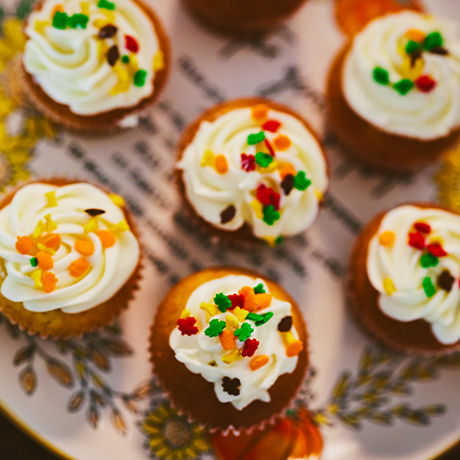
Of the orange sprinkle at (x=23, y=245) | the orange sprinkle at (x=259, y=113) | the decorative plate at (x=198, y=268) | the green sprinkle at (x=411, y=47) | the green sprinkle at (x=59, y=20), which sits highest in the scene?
the green sprinkle at (x=59, y=20)

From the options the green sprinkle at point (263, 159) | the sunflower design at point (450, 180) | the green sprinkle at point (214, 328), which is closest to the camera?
the green sprinkle at point (214, 328)

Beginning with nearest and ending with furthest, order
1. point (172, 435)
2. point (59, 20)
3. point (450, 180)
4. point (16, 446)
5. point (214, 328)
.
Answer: point (214, 328)
point (59, 20)
point (172, 435)
point (16, 446)
point (450, 180)

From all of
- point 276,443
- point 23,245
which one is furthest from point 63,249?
point 276,443

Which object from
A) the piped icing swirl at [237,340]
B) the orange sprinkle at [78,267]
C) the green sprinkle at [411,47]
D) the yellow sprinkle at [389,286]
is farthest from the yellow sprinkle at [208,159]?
the green sprinkle at [411,47]

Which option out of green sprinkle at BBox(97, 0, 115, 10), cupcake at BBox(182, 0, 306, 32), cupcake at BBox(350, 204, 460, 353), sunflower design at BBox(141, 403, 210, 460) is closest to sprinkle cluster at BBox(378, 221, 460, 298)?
cupcake at BBox(350, 204, 460, 353)

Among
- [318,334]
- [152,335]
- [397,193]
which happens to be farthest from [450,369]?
[152,335]

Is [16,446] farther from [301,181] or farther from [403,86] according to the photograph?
[403,86]

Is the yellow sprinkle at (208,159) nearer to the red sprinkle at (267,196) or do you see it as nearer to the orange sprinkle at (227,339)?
the red sprinkle at (267,196)

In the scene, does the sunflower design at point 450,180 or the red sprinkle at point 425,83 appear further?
the sunflower design at point 450,180
